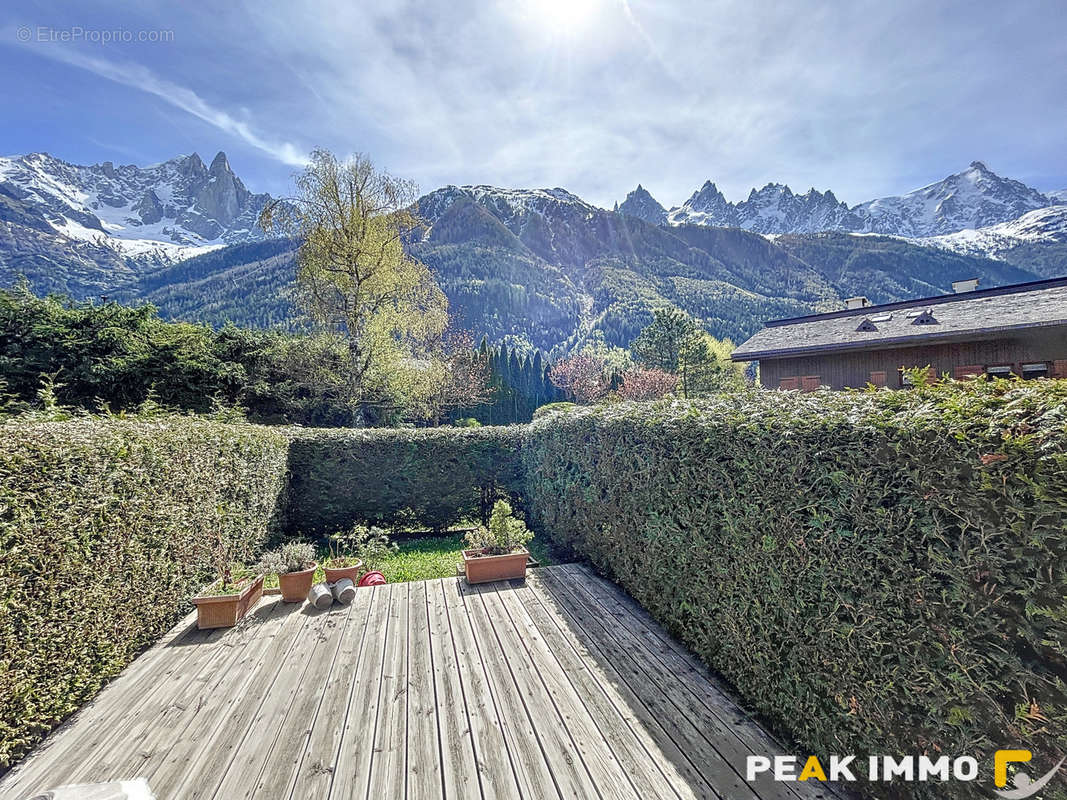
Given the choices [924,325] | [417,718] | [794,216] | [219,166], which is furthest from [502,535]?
[219,166]

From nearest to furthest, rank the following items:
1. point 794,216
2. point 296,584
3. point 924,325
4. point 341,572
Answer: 1. point 296,584
2. point 341,572
3. point 924,325
4. point 794,216

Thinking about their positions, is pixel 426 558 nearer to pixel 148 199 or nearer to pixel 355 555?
pixel 355 555

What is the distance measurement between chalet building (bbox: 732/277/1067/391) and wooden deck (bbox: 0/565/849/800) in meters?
9.77

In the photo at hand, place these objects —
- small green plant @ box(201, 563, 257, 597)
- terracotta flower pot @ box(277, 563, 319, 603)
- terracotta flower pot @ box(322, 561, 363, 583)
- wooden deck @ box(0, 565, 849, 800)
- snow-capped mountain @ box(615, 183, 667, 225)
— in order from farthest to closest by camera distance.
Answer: snow-capped mountain @ box(615, 183, 667, 225) → terracotta flower pot @ box(322, 561, 363, 583) → terracotta flower pot @ box(277, 563, 319, 603) → small green plant @ box(201, 563, 257, 597) → wooden deck @ box(0, 565, 849, 800)

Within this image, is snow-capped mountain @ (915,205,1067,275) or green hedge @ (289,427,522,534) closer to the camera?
green hedge @ (289,427,522,534)

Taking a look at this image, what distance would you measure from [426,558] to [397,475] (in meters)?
1.69

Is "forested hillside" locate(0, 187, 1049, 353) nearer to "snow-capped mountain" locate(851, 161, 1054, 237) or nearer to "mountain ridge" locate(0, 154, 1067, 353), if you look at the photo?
"mountain ridge" locate(0, 154, 1067, 353)

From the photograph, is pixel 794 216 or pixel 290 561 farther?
pixel 794 216

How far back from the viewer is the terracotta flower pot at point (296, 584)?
4.18 metres

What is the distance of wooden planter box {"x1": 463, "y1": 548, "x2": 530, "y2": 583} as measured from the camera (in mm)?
4629

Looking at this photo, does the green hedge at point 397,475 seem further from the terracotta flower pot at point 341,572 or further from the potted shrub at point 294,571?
the potted shrub at point 294,571

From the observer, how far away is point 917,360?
37.2 feet

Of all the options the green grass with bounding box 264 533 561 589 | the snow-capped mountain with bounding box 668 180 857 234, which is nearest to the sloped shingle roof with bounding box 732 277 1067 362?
the green grass with bounding box 264 533 561 589

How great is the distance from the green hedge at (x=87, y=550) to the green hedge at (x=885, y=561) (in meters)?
3.89
